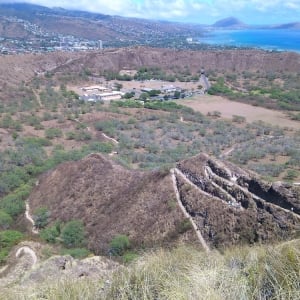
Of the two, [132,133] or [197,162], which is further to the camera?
[132,133]

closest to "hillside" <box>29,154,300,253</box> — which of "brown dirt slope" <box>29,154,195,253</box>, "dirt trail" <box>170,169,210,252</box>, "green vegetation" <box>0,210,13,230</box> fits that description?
"brown dirt slope" <box>29,154,195,253</box>

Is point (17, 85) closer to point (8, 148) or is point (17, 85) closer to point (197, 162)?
point (8, 148)

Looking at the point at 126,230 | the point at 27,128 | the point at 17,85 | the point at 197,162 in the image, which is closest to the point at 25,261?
the point at 126,230

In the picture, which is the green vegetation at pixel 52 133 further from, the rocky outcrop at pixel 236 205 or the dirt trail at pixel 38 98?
the rocky outcrop at pixel 236 205

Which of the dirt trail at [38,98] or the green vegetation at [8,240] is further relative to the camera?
the dirt trail at [38,98]

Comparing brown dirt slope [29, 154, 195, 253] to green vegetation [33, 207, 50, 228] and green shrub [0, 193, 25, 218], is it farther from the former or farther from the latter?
green shrub [0, 193, 25, 218]

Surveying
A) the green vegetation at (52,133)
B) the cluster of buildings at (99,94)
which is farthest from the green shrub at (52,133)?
the cluster of buildings at (99,94)

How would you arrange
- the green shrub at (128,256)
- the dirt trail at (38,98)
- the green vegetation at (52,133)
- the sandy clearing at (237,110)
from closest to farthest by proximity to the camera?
the green shrub at (128,256) < the green vegetation at (52,133) < the sandy clearing at (237,110) < the dirt trail at (38,98)
